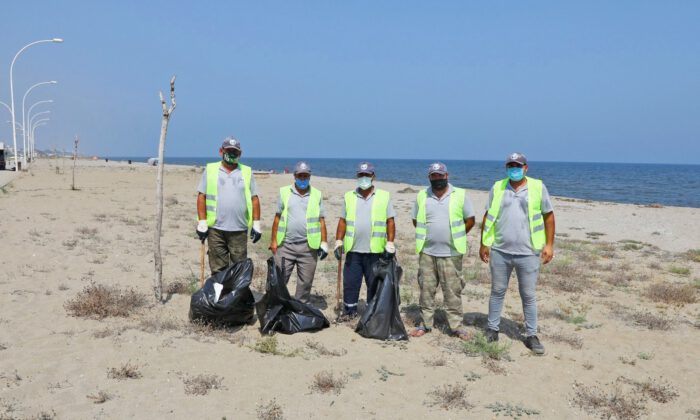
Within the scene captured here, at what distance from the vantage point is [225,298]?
17.6ft

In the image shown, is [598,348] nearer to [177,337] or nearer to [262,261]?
[177,337]

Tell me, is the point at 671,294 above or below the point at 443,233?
below

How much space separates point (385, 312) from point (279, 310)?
1132 millimetres

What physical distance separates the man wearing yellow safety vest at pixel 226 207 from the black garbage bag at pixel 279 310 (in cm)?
52

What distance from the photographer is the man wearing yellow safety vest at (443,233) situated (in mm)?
5320

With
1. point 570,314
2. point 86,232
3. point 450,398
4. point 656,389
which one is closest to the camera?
point 450,398

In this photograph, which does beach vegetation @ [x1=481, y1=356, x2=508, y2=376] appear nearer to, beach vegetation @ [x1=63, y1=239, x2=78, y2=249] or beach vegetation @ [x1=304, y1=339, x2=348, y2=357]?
beach vegetation @ [x1=304, y1=339, x2=348, y2=357]

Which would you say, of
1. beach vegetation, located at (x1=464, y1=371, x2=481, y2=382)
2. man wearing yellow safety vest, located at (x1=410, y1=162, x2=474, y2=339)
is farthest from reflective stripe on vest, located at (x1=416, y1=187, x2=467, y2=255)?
beach vegetation, located at (x1=464, y1=371, x2=481, y2=382)

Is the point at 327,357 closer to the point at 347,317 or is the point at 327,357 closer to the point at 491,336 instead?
the point at 347,317

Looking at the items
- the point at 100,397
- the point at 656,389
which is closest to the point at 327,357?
the point at 100,397

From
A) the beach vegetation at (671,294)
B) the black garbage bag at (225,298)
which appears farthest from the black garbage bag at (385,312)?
the beach vegetation at (671,294)

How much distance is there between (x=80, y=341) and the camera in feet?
16.2

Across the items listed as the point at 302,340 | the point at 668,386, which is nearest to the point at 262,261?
the point at 302,340

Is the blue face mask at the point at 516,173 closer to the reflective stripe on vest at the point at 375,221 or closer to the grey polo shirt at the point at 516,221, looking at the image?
the grey polo shirt at the point at 516,221
